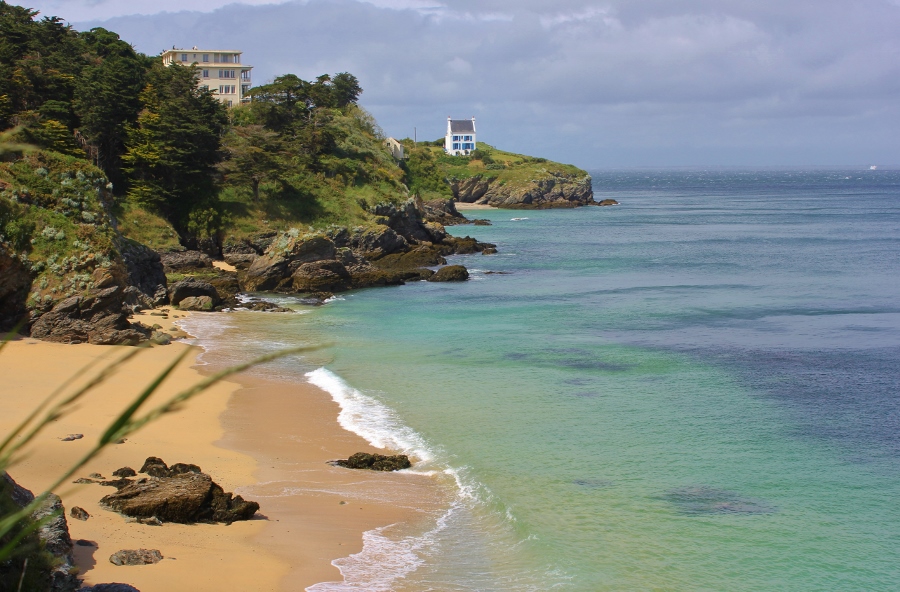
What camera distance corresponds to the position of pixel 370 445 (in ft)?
54.8

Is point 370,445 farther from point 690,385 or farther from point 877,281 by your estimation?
point 877,281

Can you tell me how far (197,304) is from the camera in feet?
105

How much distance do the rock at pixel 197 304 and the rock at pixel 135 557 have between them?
22.4 metres

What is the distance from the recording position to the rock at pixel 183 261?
3969 centimetres

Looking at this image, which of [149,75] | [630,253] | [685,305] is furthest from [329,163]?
[685,305]

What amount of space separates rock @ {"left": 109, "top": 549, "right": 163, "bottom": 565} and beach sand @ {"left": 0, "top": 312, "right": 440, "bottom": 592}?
9 centimetres

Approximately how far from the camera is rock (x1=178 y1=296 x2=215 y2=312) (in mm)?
31906

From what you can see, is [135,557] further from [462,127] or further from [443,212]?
[462,127]

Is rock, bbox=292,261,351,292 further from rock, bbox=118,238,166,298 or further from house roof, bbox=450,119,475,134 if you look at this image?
house roof, bbox=450,119,475,134

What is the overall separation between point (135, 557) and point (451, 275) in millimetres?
31469

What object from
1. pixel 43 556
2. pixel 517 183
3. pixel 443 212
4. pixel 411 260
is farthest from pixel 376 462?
pixel 517 183

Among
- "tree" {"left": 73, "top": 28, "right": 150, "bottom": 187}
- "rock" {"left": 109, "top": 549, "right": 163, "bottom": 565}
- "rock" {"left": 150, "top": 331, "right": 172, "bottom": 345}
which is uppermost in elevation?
"tree" {"left": 73, "top": 28, "right": 150, "bottom": 187}

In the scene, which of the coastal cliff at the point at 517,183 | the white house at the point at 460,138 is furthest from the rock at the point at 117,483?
the white house at the point at 460,138

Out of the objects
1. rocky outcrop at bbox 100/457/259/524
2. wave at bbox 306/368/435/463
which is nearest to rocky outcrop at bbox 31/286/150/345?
wave at bbox 306/368/435/463
